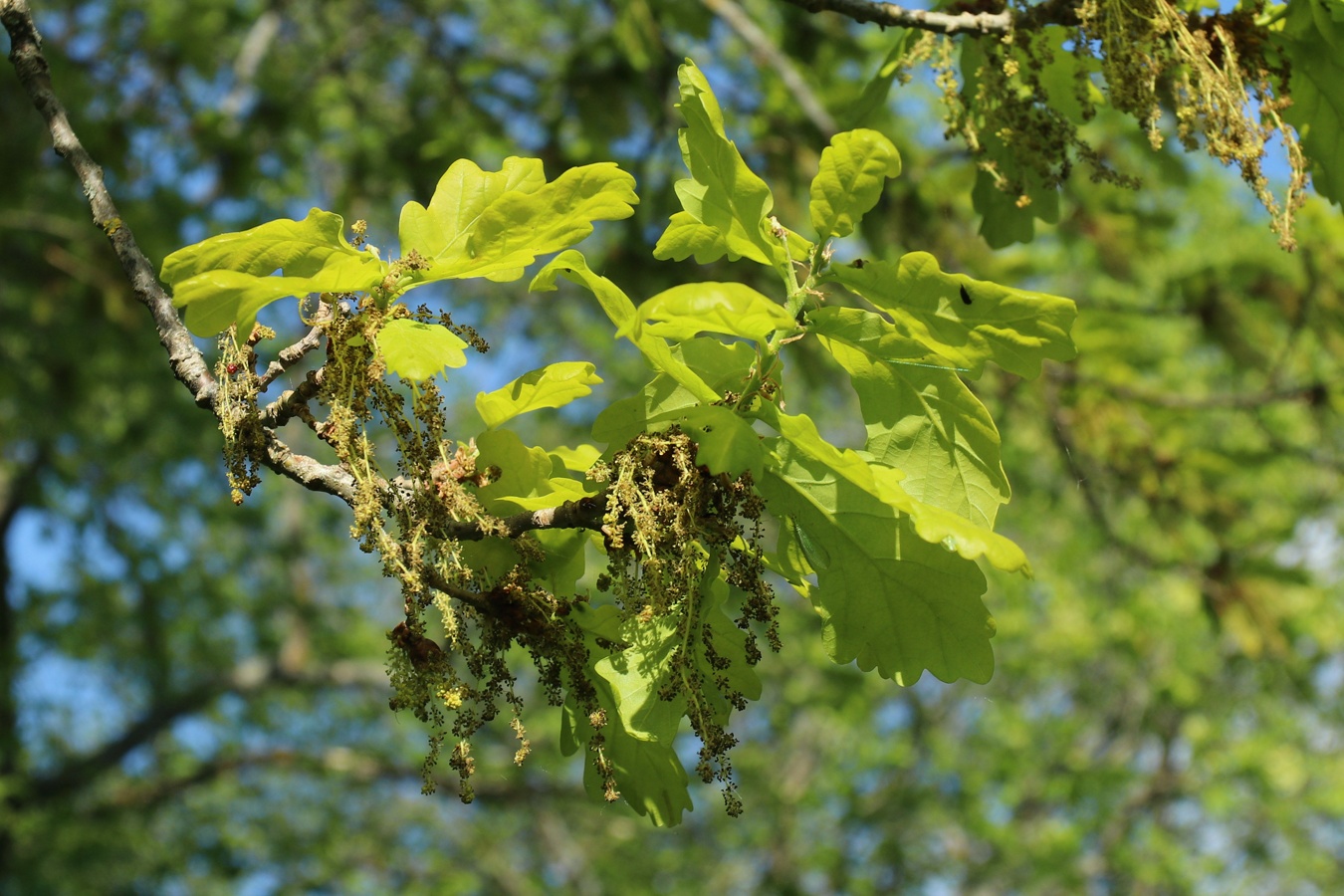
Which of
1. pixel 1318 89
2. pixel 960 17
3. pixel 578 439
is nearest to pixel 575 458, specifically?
pixel 960 17

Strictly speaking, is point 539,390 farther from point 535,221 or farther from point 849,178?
point 849,178

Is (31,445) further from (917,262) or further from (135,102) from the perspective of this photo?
(917,262)

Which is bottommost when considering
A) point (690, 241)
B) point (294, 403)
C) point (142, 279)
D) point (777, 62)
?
point (690, 241)

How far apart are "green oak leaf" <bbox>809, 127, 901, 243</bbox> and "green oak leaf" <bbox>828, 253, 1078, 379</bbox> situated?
69mm

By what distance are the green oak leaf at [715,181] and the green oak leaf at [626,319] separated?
7.0 inches

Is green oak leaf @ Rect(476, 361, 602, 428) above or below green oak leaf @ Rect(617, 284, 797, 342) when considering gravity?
above

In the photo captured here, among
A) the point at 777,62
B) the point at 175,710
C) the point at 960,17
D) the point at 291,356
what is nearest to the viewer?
the point at 291,356

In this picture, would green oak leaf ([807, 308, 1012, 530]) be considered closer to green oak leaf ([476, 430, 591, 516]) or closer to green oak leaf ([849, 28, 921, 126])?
green oak leaf ([476, 430, 591, 516])

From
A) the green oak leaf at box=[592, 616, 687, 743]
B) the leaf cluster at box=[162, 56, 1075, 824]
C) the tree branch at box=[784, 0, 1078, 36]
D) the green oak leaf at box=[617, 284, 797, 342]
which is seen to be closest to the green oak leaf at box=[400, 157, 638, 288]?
the leaf cluster at box=[162, 56, 1075, 824]

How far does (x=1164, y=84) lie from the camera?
222 centimetres

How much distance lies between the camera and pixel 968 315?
1.42 meters

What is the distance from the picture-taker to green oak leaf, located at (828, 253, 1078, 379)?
1.40 m

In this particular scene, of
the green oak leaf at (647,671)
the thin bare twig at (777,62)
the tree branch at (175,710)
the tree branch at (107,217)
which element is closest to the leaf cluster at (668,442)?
the green oak leaf at (647,671)

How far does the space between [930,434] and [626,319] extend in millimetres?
431
